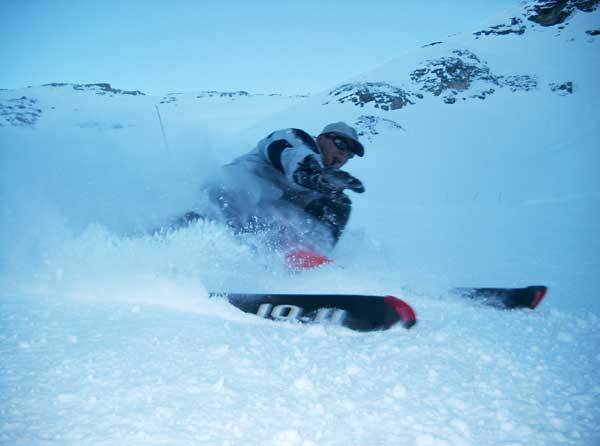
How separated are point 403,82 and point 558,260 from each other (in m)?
31.1

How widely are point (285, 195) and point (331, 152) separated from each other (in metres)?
0.80

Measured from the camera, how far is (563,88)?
1098 inches

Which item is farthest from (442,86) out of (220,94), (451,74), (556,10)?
(220,94)

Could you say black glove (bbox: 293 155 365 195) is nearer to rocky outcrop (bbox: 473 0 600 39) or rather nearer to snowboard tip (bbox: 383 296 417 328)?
snowboard tip (bbox: 383 296 417 328)

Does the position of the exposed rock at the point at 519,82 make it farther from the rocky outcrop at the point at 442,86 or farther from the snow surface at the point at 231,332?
the snow surface at the point at 231,332

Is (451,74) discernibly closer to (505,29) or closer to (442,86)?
(442,86)

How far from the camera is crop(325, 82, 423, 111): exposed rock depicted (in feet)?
95.1

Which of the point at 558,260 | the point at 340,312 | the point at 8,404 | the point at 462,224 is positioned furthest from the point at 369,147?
the point at 8,404

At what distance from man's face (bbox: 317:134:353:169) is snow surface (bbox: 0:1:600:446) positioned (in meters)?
1.32

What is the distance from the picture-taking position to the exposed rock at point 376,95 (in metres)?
29.0

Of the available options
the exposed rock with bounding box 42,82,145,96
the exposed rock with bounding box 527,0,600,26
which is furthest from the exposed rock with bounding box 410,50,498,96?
the exposed rock with bounding box 42,82,145,96

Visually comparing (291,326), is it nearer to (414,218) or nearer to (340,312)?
(340,312)

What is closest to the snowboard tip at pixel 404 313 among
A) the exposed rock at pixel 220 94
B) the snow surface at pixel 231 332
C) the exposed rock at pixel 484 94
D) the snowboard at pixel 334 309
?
the snowboard at pixel 334 309

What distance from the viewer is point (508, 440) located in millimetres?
1342
